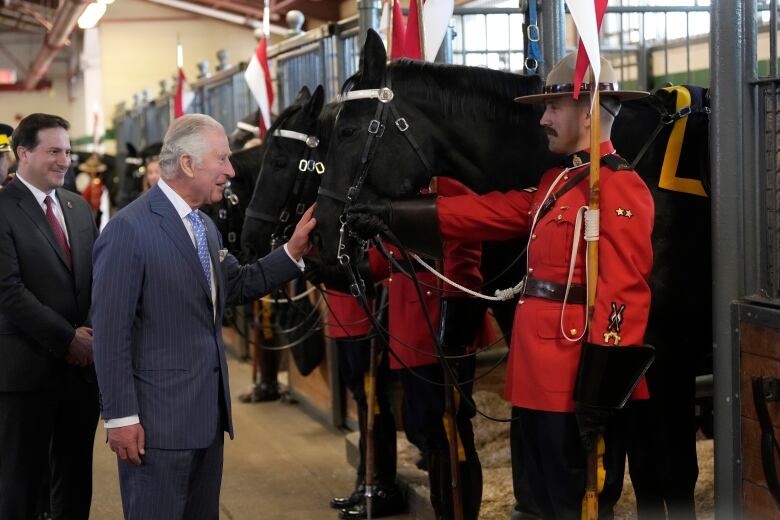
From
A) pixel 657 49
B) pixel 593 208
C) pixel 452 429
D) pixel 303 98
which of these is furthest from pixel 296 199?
pixel 657 49

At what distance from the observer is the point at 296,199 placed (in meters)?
4.07

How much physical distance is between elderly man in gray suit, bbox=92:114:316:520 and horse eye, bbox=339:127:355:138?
1.27 feet

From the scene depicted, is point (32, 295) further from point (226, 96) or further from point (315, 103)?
point (226, 96)

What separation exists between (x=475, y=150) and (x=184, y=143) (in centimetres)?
82

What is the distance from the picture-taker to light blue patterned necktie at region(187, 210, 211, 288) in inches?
103

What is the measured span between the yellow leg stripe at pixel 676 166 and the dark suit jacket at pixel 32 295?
1.90 meters

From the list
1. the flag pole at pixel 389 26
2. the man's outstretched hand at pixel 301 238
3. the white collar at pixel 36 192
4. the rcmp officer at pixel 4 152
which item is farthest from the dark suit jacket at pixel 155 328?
the rcmp officer at pixel 4 152

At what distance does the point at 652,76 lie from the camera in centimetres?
655

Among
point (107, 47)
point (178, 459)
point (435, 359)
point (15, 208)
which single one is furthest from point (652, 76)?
point (107, 47)

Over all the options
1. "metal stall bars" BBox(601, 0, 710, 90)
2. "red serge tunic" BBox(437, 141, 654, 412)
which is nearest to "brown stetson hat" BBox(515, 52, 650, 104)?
"red serge tunic" BBox(437, 141, 654, 412)

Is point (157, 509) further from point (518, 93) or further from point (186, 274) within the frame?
point (518, 93)

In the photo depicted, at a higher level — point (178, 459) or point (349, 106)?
point (349, 106)

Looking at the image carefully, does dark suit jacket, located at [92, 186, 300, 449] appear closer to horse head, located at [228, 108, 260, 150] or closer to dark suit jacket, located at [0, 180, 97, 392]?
dark suit jacket, located at [0, 180, 97, 392]

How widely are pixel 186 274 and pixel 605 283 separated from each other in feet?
3.38
